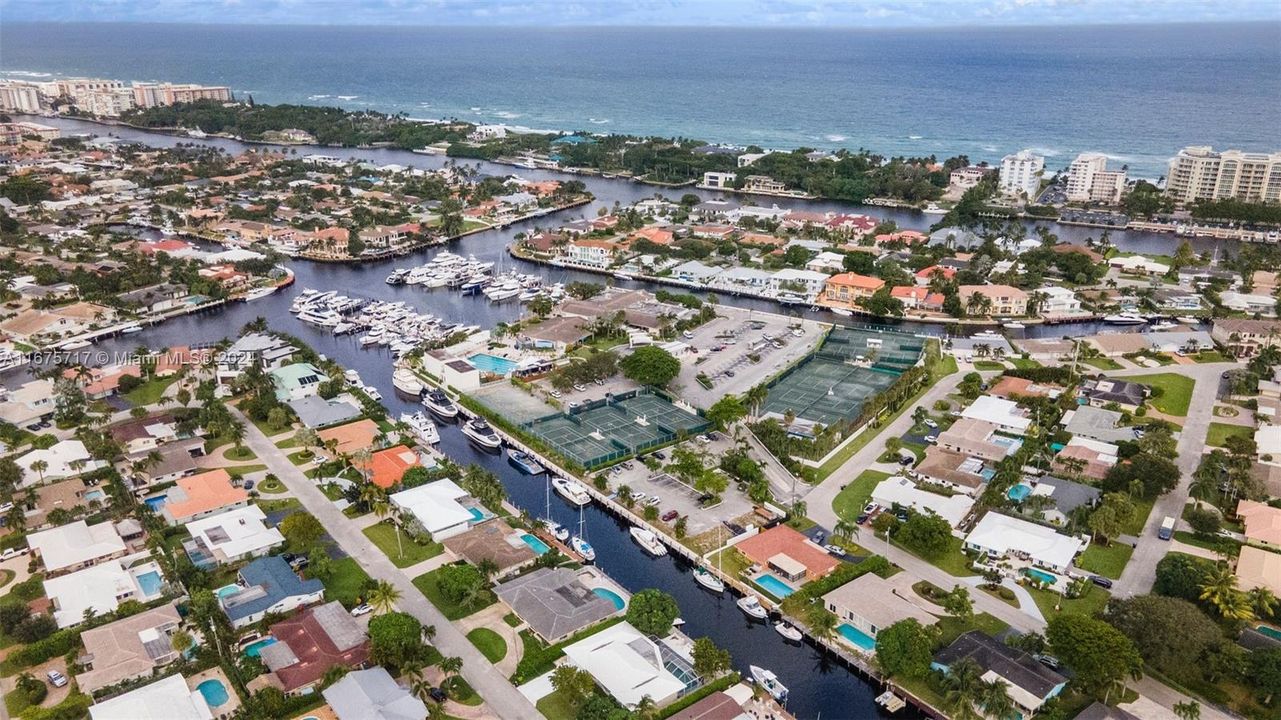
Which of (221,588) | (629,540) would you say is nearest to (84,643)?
(221,588)

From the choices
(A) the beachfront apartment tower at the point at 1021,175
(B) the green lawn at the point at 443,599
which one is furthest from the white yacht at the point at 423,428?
(A) the beachfront apartment tower at the point at 1021,175

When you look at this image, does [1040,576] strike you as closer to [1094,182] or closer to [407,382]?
[407,382]

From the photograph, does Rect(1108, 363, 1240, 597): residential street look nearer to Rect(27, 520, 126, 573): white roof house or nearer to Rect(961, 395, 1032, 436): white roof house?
Rect(961, 395, 1032, 436): white roof house

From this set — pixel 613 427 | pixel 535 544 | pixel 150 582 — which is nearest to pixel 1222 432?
pixel 613 427

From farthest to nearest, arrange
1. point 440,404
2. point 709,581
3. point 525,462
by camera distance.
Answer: point 440,404 → point 525,462 → point 709,581

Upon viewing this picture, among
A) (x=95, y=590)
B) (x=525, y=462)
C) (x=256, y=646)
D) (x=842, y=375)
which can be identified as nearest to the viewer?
(x=256, y=646)

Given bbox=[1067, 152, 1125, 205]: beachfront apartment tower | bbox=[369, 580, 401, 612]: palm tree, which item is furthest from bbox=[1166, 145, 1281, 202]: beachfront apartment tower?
bbox=[369, 580, 401, 612]: palm tree

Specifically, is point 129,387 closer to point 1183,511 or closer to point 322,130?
point 1183,511
